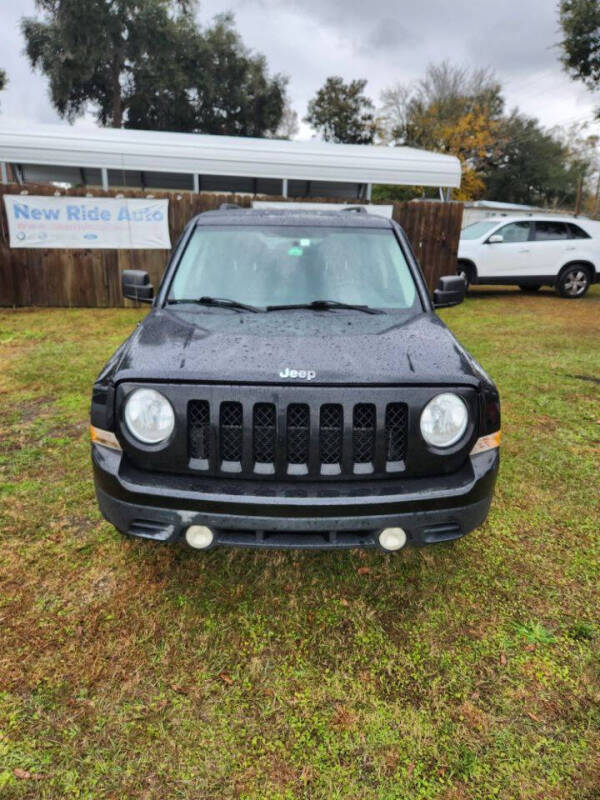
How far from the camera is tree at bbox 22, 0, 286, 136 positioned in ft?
84.7

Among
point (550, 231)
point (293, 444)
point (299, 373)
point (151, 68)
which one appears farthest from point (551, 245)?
point (151, 68)

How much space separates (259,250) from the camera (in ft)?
11.2

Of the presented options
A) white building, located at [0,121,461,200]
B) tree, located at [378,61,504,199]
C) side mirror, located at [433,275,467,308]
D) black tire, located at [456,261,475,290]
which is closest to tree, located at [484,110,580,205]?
tree, located at [378,61,504,199]

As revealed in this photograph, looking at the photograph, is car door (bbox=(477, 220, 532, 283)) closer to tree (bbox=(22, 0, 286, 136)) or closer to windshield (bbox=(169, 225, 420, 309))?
windshield (bbox=(169, 225, 420, 309))

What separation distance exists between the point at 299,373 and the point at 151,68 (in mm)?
31594

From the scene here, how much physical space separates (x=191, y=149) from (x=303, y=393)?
42.0 feet

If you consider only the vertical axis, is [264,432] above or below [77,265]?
above

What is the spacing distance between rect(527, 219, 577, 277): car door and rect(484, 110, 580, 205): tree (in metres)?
28.9

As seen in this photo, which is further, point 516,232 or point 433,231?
point 516,232

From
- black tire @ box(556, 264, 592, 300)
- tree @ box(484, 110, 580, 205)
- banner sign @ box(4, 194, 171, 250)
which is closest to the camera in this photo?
banner sign @ box(4, 194, 171, 250)

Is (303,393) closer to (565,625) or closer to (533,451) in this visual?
(565,625)

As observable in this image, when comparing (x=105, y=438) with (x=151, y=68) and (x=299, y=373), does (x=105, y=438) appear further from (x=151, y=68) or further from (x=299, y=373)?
(x=151, y=68)

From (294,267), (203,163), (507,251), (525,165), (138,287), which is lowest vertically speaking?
(507,251)

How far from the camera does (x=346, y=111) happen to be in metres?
39.8
